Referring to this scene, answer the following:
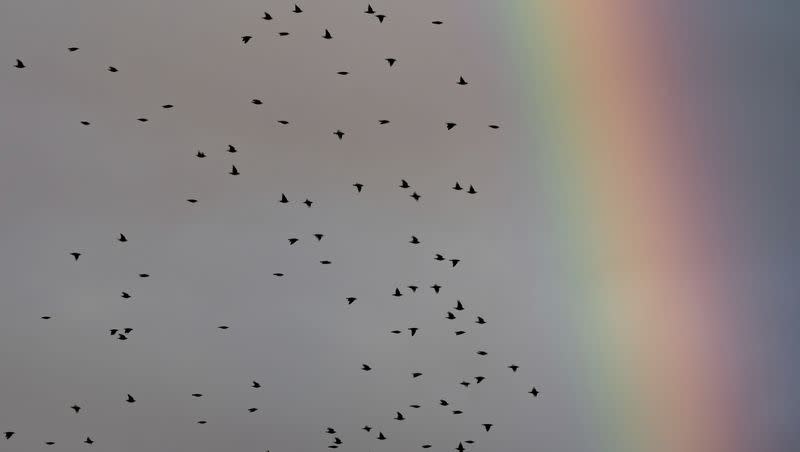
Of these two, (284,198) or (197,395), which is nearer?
(284,198)

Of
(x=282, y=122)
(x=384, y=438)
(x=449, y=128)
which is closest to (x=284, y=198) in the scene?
(x=282, y=122)

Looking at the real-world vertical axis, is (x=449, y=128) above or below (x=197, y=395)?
above

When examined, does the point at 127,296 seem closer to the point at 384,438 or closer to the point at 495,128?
the point at 384,438

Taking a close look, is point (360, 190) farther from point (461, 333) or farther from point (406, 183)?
point (461, 333)

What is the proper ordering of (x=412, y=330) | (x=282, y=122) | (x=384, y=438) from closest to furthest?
(x=282, y=122), (x=384, y=438), (x=412, y=330)

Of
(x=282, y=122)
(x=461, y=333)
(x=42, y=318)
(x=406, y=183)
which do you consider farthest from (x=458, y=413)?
(x=42, y=318)

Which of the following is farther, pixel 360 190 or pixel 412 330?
pixel 412 330

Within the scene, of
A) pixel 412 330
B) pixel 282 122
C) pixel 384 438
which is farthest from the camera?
pixel 412 330

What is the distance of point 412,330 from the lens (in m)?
57.6

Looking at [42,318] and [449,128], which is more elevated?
[449,128]

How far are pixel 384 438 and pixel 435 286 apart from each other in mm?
9470

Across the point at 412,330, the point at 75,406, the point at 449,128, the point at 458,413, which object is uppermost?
the point at 449,128

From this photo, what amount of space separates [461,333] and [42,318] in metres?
21.5

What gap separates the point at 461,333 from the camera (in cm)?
5834
